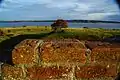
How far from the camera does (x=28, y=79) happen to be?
8.25ft

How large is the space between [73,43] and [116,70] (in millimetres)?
450

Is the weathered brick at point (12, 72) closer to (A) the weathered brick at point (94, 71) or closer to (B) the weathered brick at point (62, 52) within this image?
(B) the weathered brick at point (62, 52)

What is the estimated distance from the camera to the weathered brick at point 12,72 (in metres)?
2.51

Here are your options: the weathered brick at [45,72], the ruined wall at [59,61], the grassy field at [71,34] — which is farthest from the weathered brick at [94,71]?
the grassy field at [71,34]

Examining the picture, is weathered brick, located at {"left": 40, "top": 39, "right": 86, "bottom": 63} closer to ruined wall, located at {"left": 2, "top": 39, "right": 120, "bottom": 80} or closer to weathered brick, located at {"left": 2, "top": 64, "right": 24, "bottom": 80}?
ruined wall, located at {"left": 2, "top": 39, "right": 120, "bottom": 80}

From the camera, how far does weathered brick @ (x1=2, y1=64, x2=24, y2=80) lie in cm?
251

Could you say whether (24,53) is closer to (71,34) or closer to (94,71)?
(94,71)

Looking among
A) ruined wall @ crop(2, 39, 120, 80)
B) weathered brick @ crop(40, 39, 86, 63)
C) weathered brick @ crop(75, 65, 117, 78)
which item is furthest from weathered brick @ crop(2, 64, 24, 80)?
weathered brick @ crop(75, 65, 117, 78)

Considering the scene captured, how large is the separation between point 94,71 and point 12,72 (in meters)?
0.68

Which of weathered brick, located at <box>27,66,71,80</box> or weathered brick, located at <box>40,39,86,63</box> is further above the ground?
weathered brick, located at <box>40,39,86,63</box>

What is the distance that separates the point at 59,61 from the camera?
97.5 inches

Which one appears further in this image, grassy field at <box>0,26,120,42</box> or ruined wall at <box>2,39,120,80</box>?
grassy field at <box>0,26,120,42</box>

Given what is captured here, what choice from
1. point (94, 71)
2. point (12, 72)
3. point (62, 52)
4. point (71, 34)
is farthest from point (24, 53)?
point (71, 34)

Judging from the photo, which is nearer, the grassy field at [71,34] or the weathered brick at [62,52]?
the weathered brick at [62,52]
